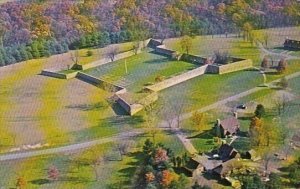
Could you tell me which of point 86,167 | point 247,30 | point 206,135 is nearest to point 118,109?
point 206,135

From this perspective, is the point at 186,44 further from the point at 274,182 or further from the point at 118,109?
the point at 274,182

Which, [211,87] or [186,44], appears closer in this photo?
[211,87]

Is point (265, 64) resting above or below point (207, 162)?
above

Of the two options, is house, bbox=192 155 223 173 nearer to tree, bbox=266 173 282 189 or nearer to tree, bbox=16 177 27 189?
tree, bbox=266 173 282 189

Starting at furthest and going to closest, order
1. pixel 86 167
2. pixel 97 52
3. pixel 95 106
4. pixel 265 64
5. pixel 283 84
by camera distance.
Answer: pixel 97 52 → pixel 265 64 → pixel 283 84 → pixel 95 106 → pixel 86 167

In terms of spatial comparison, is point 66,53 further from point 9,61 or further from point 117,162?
point 117,162

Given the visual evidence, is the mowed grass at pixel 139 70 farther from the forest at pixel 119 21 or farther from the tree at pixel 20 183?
the tree at pixel 20 183
